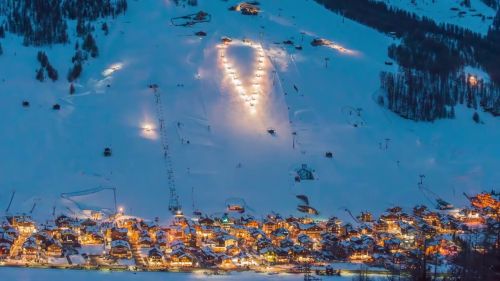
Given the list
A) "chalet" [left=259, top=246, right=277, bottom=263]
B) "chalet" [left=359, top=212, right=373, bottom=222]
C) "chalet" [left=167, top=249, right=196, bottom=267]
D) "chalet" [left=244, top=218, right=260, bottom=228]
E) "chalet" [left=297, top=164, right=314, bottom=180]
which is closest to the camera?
"chalet" [left=167, top=249, right=196, bottom=267]

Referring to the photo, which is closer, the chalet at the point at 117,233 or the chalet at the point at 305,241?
the chalet at the point at 117,233

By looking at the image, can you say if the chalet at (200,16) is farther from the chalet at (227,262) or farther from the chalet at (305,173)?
the chalet at (227,262)

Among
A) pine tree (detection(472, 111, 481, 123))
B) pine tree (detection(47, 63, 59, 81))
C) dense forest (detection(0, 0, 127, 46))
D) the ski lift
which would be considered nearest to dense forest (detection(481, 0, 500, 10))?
pine tree (detection(472, 111, 481, 123))

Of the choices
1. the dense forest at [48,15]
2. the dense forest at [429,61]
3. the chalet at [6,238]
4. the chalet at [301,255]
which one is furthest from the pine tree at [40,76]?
the dense forest at [429,61]

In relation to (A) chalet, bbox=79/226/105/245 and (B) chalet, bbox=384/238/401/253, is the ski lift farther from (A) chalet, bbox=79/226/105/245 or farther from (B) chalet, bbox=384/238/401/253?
(B) chalet, bbox=384/238/401/253

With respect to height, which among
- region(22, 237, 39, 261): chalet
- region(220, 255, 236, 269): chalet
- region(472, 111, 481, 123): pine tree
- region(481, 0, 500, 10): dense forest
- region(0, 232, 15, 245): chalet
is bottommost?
region(481, 0, 500, 10): dense forest

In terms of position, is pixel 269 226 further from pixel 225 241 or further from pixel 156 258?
pixel 156 258

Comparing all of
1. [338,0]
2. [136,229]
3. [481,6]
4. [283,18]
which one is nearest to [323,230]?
[136,229]
